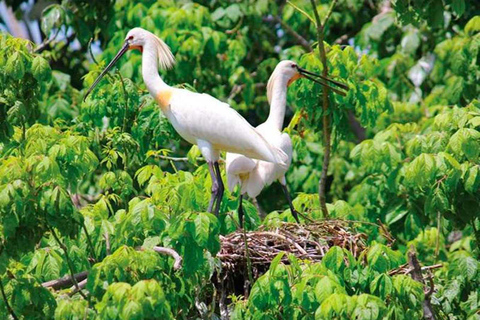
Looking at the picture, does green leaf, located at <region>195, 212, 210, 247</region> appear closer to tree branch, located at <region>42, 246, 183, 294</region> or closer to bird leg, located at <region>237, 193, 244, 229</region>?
tree branch, located at <region>42, 246, 183, 294</region>

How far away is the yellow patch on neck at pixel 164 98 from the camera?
26.0 ft

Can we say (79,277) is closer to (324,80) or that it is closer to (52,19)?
(324,80)

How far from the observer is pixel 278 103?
8.55 metres

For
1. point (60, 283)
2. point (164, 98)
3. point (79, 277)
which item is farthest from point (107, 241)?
point (164, 98)

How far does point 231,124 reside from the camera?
Result: 7.77 meters

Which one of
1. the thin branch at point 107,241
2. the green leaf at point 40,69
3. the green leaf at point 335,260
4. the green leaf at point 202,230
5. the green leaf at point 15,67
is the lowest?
the green leaf at point 335,260

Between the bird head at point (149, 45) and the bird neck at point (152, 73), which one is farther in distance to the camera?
the bird head at point (149, 45)

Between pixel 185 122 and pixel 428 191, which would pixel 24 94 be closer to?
pixel 185 122

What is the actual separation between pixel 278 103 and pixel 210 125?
89 cm

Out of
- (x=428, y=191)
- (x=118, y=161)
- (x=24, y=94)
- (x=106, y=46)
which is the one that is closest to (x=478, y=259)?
(x=428, y=191)

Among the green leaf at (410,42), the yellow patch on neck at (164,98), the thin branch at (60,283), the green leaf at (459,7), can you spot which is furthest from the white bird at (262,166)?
the green leaf at (410,42)

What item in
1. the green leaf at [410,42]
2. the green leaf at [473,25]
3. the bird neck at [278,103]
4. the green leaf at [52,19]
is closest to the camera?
the bird neck at [278,103]

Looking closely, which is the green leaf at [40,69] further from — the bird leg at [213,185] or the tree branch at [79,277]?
the tree branch at [79,277]

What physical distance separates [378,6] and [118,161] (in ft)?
16.3
